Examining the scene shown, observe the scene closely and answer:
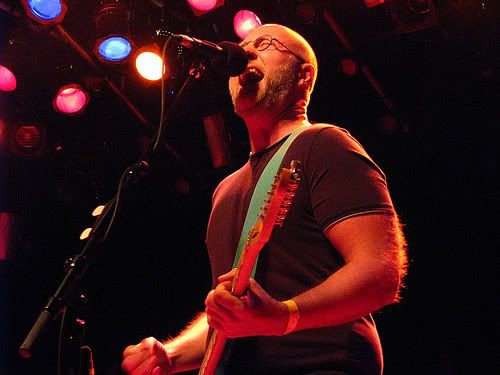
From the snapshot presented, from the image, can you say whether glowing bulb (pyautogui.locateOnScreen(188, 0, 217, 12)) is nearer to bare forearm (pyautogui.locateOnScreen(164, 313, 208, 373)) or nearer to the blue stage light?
the blue stage light

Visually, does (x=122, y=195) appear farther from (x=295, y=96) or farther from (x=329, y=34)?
(x=329, y=34)

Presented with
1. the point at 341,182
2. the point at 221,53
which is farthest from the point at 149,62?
the point at 341,182

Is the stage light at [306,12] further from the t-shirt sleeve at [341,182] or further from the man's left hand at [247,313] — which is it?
the man's left hand at [247,313]

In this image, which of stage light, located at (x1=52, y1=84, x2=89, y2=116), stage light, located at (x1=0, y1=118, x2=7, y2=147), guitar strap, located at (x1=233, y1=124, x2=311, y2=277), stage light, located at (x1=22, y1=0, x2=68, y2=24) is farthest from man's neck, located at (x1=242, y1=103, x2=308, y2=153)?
stage light, located at (x1=0, y1=118, x2=7, y2=147)

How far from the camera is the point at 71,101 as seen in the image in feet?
16.2

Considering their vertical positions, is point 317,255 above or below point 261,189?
below

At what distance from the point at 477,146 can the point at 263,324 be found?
3.76m

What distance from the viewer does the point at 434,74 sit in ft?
15.9

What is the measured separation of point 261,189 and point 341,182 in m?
0.36

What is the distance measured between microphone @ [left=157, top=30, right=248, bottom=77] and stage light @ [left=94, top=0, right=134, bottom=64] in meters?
2.24

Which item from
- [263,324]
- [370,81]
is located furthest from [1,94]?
[263,324]

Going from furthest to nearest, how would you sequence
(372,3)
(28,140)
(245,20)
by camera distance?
(28,140) → (245,20) → (372,3)

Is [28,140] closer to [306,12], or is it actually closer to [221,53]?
[306,12]

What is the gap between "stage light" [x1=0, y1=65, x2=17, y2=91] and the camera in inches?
190
